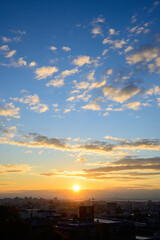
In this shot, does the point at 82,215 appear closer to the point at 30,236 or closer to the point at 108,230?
the point at 108,230

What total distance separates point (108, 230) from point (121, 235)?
4104 millimetres

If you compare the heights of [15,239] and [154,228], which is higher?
[15,239]

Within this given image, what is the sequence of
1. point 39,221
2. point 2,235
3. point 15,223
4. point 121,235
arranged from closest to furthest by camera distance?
1. point 2,235
2. point 15,223
3. point 121,235
4. point 39,221

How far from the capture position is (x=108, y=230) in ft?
163

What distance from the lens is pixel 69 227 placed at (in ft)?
157

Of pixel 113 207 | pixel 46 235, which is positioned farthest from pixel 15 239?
pixel 113 207

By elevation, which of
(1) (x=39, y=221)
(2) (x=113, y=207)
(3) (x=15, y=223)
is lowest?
(2) (x=113, y=207)

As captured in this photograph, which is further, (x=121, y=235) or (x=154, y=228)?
(x=154, y=228)

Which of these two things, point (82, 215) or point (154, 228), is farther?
point (154, 228)

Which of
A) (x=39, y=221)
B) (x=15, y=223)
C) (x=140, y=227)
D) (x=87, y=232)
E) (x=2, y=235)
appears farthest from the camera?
(x=140, y=227)

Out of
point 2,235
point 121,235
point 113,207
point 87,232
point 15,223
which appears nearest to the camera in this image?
point 2,235

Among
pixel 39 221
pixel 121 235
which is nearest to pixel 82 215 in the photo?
pixel 39 221

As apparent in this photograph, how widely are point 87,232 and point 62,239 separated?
11.1 metres

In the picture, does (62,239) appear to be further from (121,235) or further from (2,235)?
(121,235)
